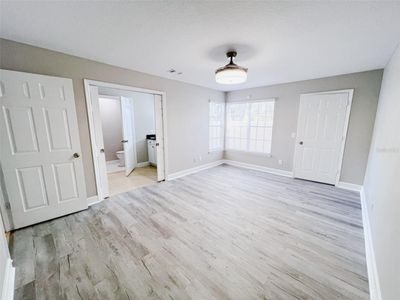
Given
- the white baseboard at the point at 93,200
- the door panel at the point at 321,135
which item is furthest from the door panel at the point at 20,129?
the door panel at the point at 321,135

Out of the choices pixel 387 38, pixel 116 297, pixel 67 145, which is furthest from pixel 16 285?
pixel 387 38

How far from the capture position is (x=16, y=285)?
145 cm

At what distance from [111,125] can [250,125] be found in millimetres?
4914

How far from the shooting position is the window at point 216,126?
5.19 metres

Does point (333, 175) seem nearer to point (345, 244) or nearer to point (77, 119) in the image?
point (345, 244)

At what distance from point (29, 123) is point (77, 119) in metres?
0.56

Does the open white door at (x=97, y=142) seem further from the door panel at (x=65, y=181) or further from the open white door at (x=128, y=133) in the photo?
the open white door at (x=128, y=133)

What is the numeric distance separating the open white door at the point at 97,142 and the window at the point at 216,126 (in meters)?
3.14

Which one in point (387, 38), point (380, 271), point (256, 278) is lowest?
point (256, 278)

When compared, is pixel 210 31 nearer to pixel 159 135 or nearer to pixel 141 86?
pixel 141 86

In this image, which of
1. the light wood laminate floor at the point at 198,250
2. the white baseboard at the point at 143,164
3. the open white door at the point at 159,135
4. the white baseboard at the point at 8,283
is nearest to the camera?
the white baseboard at the point at 8,283

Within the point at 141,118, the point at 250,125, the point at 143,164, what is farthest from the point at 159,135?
the point at 250,125

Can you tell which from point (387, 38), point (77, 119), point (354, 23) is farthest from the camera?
point (77, 119)

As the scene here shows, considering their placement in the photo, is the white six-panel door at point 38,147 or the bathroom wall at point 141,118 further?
the bathroom wall at point 141,118
